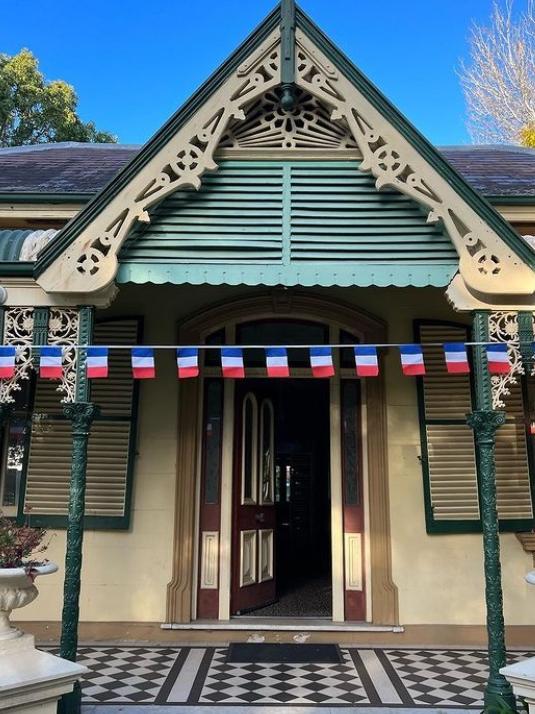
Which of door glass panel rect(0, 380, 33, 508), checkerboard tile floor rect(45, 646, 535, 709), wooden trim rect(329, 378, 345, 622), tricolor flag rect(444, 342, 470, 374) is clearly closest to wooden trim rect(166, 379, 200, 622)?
checkerboard tile floor rect(45, 646, 535, 709)

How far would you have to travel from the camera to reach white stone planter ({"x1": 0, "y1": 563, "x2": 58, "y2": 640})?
329 cm

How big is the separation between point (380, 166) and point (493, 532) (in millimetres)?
2641

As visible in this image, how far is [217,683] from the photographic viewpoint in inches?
173

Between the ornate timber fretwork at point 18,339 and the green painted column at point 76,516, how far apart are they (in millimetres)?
374

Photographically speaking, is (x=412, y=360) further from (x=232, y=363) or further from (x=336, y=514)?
(x=336, y=514)

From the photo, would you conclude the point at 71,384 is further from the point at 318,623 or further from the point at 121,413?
the point at 318,623

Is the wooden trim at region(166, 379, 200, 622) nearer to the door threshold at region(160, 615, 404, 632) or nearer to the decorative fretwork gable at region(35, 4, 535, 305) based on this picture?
the door threshold at region(160, 615, 404, 632)

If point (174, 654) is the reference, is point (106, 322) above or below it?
above

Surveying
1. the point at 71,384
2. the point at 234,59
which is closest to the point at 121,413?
the point at 71,384

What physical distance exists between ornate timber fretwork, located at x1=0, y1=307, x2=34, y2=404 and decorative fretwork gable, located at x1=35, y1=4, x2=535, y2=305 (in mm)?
330

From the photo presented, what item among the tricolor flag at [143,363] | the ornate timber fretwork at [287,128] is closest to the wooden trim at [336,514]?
the tricolor flag at [143,363]

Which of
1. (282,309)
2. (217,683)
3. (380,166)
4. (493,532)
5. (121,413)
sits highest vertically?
(380,166)

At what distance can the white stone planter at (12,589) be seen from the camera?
129 inches

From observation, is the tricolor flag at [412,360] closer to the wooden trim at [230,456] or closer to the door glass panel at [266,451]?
the wooden trim at [230,456]
